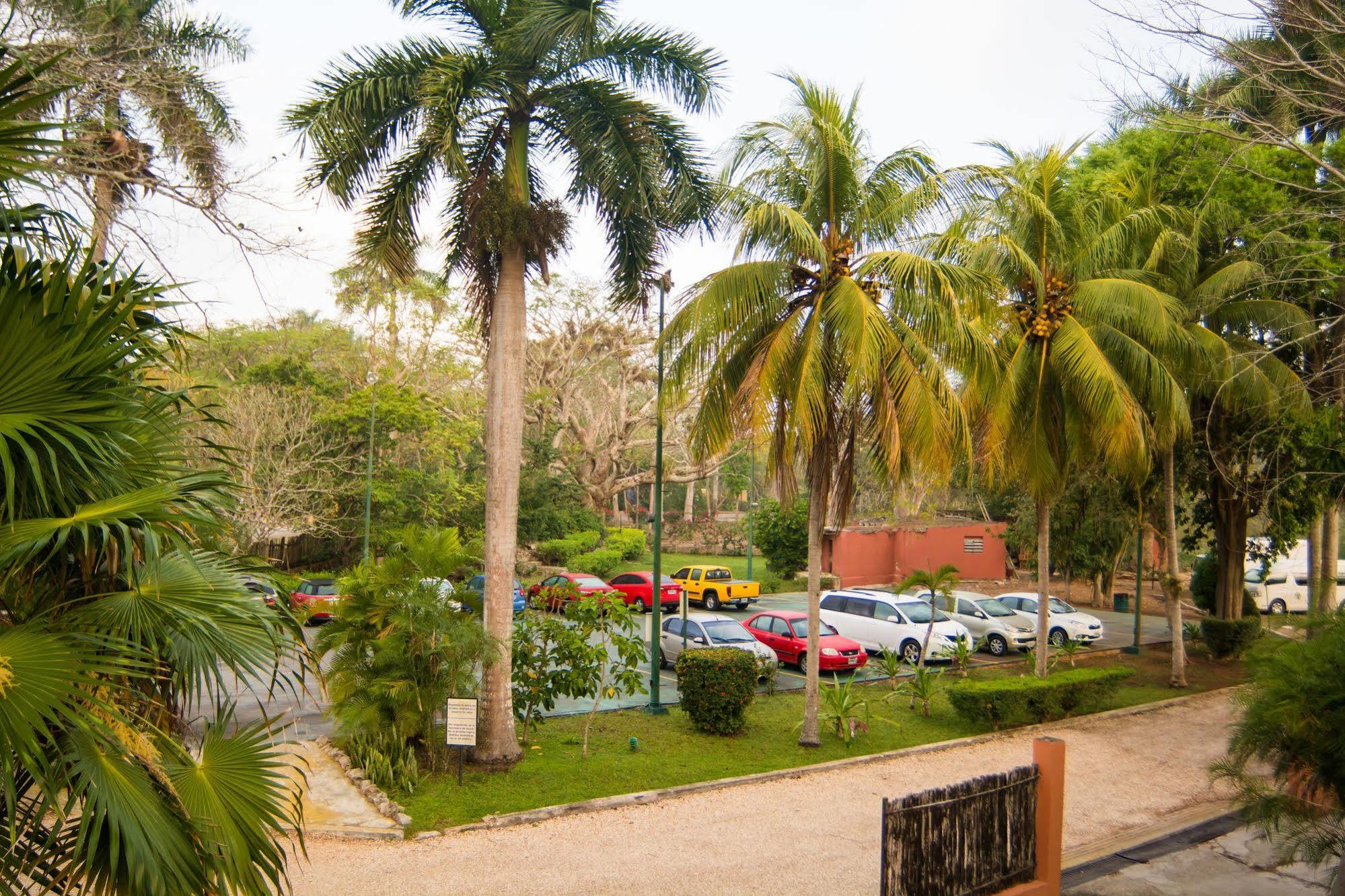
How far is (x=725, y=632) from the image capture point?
1862 centimetres

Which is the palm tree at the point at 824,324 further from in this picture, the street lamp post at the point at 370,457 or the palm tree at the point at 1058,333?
the street lamp post at the point at 370,457

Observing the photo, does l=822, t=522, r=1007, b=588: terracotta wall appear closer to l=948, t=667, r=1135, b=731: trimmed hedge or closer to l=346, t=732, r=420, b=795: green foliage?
l=948, t=667, r=1135, b=731: trimmed hedge

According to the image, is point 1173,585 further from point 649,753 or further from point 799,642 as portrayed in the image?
point 649,753

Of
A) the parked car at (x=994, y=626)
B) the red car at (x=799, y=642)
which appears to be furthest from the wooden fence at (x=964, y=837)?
the parked car at (x=994, y=626)

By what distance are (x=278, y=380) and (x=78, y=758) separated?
31.4m

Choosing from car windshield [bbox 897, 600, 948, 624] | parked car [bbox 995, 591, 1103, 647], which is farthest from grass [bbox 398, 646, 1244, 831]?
parked car [bbox 995, 591, 1103, 647]

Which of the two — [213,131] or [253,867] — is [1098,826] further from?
[213,131]

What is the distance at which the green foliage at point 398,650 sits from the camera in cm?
1094

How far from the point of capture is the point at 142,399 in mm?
4664

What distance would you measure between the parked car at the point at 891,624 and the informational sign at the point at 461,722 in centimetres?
1143

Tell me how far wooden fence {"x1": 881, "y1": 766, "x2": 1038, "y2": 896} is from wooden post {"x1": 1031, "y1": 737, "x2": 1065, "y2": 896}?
0.06 meters

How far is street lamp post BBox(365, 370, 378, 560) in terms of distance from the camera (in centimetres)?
2812

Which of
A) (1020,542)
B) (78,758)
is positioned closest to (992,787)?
(78,758)

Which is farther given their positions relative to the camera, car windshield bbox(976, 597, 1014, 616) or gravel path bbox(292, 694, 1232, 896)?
car windshield bbox(976, 597, 1014, 616)
